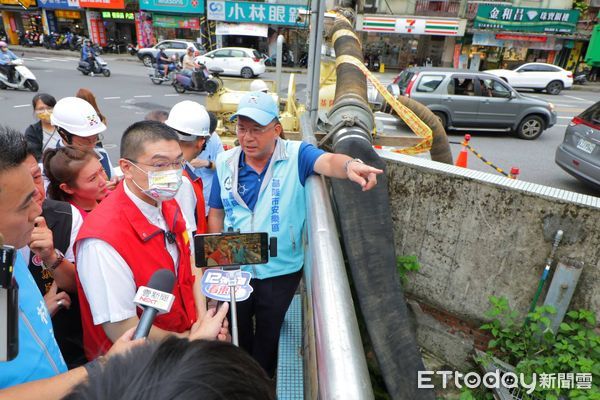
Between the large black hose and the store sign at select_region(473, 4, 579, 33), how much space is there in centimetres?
2695

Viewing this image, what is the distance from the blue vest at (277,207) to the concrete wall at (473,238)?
1400 millimetres

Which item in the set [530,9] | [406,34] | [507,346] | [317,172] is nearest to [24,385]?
[317,172]

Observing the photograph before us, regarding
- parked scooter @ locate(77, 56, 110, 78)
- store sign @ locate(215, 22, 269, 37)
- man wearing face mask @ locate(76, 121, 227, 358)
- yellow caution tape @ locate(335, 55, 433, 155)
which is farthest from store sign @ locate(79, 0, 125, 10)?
man wearing face mask @ locate(76, 121, 227, 358)

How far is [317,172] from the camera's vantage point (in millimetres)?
2164

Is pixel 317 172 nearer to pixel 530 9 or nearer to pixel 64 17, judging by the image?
pixel 530 9

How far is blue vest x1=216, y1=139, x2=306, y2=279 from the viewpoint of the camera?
228 cm

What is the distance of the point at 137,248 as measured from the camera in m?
1.61

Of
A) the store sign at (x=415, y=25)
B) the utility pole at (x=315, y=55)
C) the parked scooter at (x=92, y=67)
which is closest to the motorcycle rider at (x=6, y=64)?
the parked scooter at (x=92, y=67)

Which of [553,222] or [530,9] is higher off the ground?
[530,9]

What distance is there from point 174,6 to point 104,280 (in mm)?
30610

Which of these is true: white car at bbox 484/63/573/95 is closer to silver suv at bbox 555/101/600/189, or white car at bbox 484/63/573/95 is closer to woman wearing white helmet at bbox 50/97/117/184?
silver suv at bbox 555/101/600/189

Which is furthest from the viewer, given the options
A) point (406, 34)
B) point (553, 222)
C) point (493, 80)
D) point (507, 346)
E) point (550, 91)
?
point (406, 34)

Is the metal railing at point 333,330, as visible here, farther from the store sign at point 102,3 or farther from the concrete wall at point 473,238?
the store sign at point 102,3

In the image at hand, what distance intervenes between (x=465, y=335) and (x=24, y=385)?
3329mm
